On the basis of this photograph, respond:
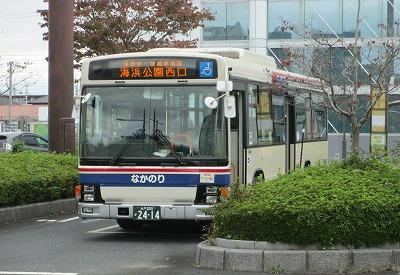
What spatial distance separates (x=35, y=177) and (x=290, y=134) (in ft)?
18.3

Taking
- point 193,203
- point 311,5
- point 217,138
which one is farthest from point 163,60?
point 311,5

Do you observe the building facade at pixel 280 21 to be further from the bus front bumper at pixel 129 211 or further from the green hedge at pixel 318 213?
the green hedge at pixel 318 213

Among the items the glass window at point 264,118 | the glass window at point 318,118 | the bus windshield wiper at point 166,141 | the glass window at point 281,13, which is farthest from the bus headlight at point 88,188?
the glass window at point 281,13

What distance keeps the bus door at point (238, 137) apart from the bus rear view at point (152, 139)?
2.74ft

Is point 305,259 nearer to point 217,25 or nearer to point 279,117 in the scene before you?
point 279,117

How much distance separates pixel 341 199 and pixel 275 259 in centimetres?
114

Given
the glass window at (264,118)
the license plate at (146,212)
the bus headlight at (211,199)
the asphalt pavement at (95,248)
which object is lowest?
the asphalt pavement at (95,248)

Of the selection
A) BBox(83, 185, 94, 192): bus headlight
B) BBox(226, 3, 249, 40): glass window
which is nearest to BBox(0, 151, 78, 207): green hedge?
BBox(83, 185, 94, 192): bus headlight

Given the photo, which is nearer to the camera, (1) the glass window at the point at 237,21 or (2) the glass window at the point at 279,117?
(2) the glass window at the point at 279,117

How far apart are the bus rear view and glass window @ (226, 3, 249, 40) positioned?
89.8ft

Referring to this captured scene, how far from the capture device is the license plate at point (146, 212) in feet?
35.1

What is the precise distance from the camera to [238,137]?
11.8 meters

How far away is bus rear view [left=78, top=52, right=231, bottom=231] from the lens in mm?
10664

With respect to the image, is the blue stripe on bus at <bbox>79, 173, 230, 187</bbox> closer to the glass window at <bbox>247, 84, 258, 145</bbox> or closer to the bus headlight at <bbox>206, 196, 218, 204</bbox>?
the bus headlight at <bbox>206, 196, 218, 204</bbox>
